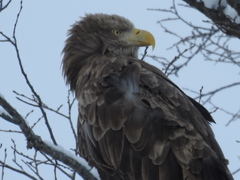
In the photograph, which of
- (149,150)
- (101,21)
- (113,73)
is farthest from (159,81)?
(101,21)

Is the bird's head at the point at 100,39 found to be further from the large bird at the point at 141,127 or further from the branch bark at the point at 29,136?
the branch bark at the point at 29,136

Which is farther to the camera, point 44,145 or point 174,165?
point 174,165

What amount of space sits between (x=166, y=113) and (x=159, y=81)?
515 millimetres

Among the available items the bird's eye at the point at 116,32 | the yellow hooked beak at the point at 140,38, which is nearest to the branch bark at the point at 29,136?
the yellow hooked beak at the point at 140,38

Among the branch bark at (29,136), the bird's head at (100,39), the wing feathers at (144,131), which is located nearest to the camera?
the branch bark at (29,136)

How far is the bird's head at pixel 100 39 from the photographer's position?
6.79m

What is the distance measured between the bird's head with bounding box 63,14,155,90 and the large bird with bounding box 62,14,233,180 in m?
0.46

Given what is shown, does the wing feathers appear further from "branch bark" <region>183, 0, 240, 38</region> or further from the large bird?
"branch bark" <region>183, 0, 240, 38</region>

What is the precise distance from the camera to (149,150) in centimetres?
530

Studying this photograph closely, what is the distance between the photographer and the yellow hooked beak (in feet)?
22.3

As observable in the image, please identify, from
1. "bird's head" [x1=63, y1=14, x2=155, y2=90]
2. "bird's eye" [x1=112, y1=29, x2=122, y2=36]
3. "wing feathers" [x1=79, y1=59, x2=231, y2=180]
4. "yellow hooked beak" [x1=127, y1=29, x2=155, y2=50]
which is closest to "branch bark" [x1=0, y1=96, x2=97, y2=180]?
"wing feathers" [x1=79, y1=59, x2=231, y2=180]

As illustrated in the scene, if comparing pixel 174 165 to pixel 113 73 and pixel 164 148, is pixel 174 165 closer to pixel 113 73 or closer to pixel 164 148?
pixel 164 148

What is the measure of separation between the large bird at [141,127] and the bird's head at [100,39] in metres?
0.46

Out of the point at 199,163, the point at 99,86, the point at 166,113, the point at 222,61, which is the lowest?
the point at 199,163
